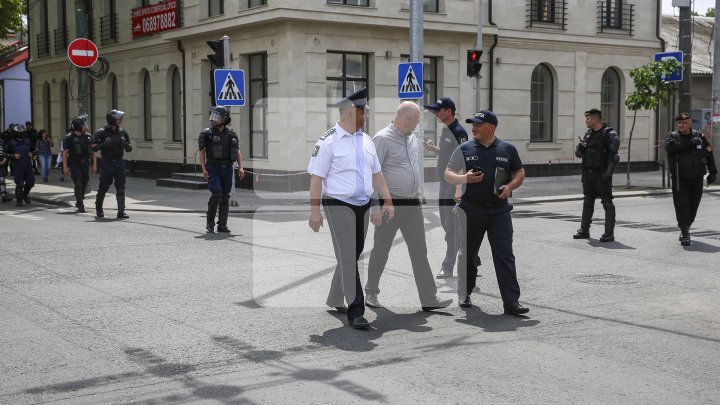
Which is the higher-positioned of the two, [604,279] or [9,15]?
[9,15]

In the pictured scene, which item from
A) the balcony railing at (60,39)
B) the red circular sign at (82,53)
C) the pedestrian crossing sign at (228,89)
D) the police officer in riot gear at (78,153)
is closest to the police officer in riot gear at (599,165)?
the pedestrian crossing sign at (228,89)

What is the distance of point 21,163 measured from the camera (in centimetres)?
1841

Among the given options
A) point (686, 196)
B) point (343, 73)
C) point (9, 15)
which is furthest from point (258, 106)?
point (686, 196)

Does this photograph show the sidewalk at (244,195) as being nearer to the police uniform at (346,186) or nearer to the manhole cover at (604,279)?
the manhole cover at (604,279)

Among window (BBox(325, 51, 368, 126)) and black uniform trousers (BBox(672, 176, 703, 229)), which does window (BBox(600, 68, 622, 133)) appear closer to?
window (BBox(325, 51, 368, 126))

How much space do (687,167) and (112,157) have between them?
9325 millimetres

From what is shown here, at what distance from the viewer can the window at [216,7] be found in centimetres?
2466

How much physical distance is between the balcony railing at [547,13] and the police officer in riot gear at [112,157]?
1469cm

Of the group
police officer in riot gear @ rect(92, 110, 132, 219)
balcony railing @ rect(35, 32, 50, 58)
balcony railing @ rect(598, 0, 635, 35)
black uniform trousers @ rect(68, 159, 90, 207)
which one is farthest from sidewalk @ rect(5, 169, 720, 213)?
balcony railing @ rect(35, 32, 50, 58)

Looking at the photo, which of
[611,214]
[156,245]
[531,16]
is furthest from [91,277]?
[531,16]

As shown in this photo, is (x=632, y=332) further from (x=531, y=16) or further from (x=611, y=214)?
(x=531, y=16)

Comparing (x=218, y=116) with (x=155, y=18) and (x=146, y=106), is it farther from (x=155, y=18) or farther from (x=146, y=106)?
(x=146, y=106)

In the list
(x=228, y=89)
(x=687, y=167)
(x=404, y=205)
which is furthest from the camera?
(x=228, y=89)

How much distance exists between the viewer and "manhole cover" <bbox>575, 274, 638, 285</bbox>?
354 inches
